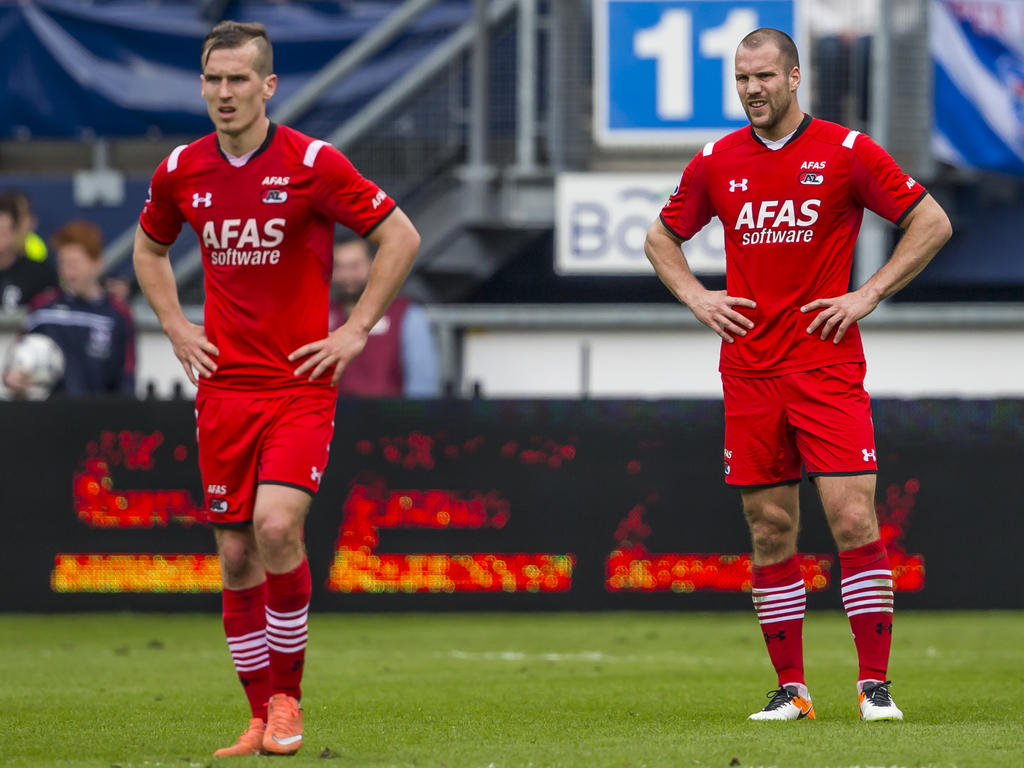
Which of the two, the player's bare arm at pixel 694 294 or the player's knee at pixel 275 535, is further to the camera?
the player's bare arm at pixel 694 294

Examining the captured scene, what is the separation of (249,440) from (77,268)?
5.94 metres

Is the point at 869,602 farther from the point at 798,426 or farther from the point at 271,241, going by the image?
the point at 271,241

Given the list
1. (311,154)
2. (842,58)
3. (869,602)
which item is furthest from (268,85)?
(842,58)

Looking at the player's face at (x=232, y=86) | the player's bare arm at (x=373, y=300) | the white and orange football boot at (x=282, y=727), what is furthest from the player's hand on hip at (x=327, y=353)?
the white and orange football boot at (x=282, y=727)

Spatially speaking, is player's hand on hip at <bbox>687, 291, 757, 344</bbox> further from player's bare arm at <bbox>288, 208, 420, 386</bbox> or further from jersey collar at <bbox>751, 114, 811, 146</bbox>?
player's bare arm at <bbox>288, 208, 420, 386</bbox>

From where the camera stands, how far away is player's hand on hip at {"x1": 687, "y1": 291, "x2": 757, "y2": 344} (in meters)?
6.52

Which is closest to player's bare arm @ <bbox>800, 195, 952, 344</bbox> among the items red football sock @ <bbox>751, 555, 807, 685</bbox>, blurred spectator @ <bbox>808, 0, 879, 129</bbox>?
red football sock @ <bbox>751, 555, 807, 685</bbox>

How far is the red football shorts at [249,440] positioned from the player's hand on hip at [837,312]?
5.73 ft

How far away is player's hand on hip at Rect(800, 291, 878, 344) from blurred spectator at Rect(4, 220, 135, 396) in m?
6.24

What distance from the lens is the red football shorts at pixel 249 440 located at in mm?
5836

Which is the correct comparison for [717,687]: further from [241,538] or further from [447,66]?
[447,66]

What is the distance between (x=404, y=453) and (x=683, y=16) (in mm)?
6187

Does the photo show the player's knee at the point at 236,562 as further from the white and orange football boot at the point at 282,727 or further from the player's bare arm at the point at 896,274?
the player's bare arm at the point at 896,274

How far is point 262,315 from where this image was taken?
19.5 feet
